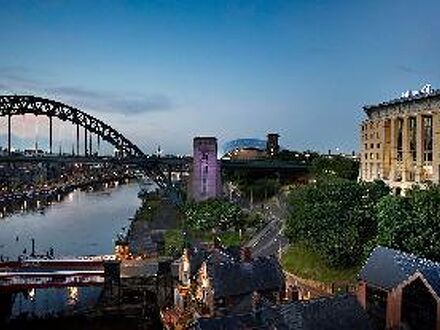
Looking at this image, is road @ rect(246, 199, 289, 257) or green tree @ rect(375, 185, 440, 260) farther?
road @ rect(246, 199, 289, 257)

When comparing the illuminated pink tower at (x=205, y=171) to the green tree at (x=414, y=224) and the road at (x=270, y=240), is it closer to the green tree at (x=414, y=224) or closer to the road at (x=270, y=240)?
the road at (x=270, y=240)

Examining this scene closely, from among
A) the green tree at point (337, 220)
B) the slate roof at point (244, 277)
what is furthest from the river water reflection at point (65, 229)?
the slate roof at point (244, 277)

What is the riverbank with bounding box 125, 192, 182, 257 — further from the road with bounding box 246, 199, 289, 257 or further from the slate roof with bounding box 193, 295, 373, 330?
the slate roof with bounding box 193, 295, 373, 330

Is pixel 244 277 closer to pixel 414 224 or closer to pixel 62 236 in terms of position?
pixel 414 224

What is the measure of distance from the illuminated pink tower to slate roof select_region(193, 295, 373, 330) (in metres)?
84.2

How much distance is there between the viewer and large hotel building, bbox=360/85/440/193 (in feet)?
266

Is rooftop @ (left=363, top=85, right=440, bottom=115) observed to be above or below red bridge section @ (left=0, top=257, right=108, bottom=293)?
above

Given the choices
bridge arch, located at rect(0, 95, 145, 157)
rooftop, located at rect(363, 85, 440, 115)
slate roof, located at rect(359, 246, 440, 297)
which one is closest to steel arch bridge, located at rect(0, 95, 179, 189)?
bridge arch, located at rect(0, 95, 145, 157)

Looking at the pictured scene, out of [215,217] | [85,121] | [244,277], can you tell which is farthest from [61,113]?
[244,277]

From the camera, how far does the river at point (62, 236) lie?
6706 centimetres

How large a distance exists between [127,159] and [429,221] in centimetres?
7144

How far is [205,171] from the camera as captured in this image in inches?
4801

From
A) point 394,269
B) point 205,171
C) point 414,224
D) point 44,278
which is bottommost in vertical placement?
point 44,278

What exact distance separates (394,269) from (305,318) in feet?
→ 28.2
